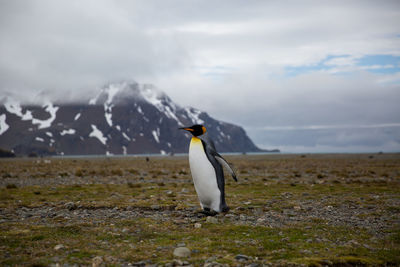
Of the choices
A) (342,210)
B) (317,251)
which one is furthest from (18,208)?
(342,210)

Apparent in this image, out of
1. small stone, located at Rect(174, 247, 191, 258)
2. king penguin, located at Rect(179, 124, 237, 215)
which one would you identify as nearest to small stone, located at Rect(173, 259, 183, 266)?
small stone, located at Rect(174, 247, 191, 258)

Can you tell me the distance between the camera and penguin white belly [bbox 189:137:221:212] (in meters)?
10.1

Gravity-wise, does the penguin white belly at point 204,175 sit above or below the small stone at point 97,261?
above

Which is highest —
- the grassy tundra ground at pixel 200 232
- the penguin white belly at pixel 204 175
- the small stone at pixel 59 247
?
the penguin white belly at pixel 204 175

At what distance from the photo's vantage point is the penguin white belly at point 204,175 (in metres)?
10.1

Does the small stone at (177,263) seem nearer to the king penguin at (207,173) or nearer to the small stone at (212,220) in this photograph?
the small stone at (212,220)

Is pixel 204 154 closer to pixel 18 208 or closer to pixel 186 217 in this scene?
pixel 186 217

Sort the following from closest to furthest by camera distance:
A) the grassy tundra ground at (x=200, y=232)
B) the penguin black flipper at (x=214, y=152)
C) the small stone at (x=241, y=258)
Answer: the small stone at (x=241, y=258) < the grassy tundra ground at (x=200, y=232) < the penguin black flipper at (x=214, y=152)

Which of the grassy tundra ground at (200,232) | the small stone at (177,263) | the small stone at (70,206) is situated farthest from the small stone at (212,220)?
the small stone at (70,206)

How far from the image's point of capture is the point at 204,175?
33.3 feet

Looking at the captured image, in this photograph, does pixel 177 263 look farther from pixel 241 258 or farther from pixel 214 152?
pixel 214 152

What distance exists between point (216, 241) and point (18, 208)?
744 cm

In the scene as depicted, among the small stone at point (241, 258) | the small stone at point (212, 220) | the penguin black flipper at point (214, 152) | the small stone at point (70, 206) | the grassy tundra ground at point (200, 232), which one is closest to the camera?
the small stone at point (241, 258)

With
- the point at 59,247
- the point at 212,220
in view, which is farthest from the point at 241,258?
the point at 59,247
